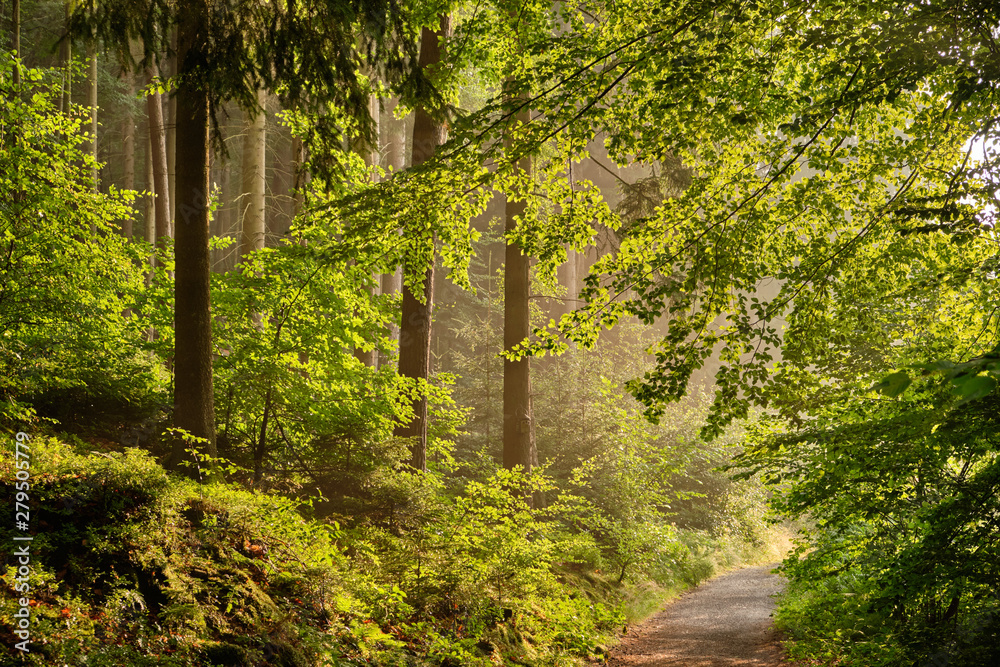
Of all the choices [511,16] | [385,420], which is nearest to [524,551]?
[385,420]

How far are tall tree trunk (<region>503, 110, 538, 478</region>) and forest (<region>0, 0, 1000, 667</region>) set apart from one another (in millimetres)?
2849

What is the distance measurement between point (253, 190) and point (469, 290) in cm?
836

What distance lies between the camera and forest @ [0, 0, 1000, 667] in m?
4.52

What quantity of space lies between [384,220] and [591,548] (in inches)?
349

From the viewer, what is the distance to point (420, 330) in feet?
30.1

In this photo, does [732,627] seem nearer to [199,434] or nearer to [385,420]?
[385,420]

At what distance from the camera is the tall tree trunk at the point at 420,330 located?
8.84 meters

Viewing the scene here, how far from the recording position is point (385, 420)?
7355 millimetres

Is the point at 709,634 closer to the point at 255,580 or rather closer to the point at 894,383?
the point at 255,580

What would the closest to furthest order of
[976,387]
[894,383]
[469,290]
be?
[976,387] → [894,383] → [469,290]

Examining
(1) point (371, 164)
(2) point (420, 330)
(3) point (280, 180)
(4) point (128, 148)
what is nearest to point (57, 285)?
(2) point (420, 330)

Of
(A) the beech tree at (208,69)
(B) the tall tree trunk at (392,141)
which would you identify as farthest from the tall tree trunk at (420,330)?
(B) the tall tree trunk at (392,141)

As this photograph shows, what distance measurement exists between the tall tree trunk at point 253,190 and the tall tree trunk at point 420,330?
4.64 metres

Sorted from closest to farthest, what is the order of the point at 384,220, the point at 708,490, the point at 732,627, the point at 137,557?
the point at 137,557
the point at 384,220
the point at 732,627
the point at 708,490
